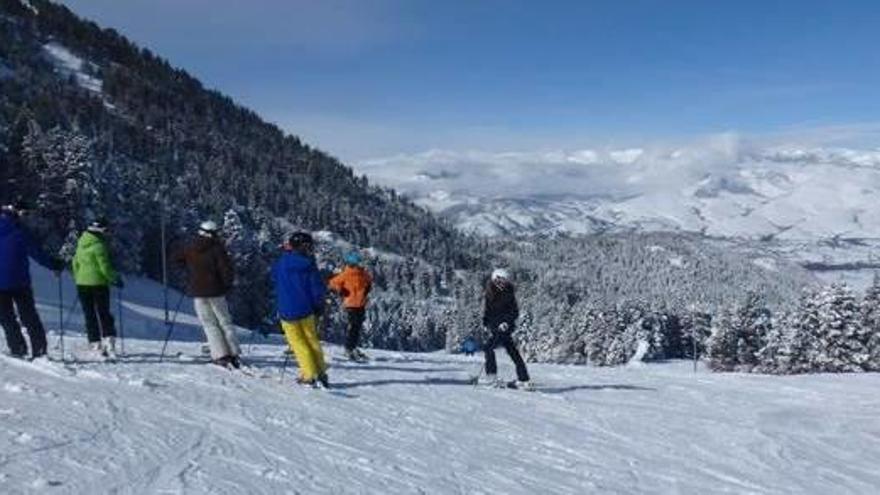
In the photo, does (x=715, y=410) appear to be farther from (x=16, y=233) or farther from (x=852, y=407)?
(x=16, y=233)

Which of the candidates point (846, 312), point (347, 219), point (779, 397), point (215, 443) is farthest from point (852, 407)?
point (347, 219)

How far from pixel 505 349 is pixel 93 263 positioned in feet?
22.3

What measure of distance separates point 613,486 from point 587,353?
85.1m

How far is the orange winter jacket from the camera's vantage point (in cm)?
1731

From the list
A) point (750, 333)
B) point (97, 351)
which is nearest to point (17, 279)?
point (97, 351)

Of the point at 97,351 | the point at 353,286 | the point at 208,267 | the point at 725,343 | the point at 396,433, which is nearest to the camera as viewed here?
the point at 396,433

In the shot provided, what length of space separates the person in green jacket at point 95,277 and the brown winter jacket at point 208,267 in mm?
1153

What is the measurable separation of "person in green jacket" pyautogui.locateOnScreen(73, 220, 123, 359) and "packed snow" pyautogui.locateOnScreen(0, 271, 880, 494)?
2.27ft

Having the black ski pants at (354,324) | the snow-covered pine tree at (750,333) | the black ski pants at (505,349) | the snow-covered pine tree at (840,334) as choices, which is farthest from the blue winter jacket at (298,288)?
the snow-covered pine tree at (750,333)

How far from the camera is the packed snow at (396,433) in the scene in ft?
27.4

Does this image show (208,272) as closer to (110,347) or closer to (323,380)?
(110,347)

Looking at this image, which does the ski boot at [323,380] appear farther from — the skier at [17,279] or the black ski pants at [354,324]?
the skier at [17,279]

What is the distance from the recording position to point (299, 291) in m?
13.2

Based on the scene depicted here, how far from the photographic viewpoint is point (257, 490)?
25.6 feet
